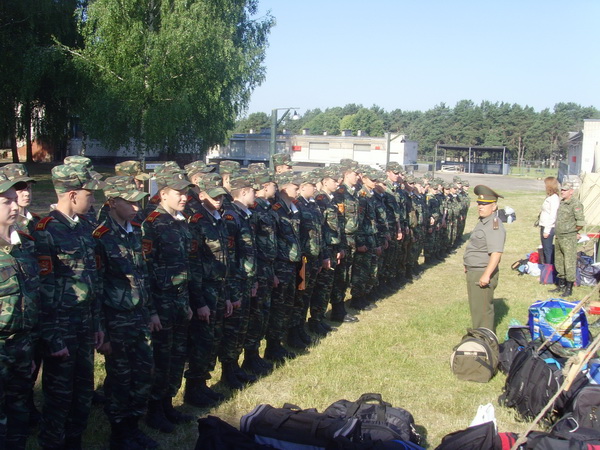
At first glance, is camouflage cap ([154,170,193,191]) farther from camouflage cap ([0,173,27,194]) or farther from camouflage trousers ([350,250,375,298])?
camouflage trousers ([350,250,375,298])

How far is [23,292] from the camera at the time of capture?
3.48 metres

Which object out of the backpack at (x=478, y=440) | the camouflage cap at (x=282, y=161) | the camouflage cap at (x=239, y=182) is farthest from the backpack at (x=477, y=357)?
the camouflage cap at (x=282, y=161)

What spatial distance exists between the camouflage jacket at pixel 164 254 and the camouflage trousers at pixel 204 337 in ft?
1.50

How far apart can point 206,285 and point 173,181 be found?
1022 millimetres

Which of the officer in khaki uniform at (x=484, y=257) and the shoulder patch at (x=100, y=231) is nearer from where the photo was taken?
the shoulder patch at (x=100, y=231)

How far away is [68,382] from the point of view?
3.96 meters

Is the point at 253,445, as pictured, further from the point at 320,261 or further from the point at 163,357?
the point at 320,261

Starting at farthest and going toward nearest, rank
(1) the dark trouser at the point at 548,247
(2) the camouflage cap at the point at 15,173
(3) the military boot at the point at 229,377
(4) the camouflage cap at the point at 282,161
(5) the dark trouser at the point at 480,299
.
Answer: (1) the dark trouser at the point at 548,247
(4) the camouflage cap at the point at 282,161
(5) the dark trouser at the point at 480,299
(3) the military boot at the point at 229,377
(2) the camouflage cap at the point at 15,173

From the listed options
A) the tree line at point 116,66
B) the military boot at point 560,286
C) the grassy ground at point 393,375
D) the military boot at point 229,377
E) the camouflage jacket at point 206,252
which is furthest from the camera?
the tree line at point 116,66

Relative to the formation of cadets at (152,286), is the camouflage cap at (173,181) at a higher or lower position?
higher

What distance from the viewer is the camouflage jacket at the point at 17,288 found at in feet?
11.1

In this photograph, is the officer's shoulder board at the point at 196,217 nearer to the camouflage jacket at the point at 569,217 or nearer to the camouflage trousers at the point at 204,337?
the camouflage trousers at the point at 204,337

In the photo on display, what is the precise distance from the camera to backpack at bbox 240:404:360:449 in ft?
12.6

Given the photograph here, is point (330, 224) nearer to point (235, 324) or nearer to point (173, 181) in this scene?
point (235, 324)
